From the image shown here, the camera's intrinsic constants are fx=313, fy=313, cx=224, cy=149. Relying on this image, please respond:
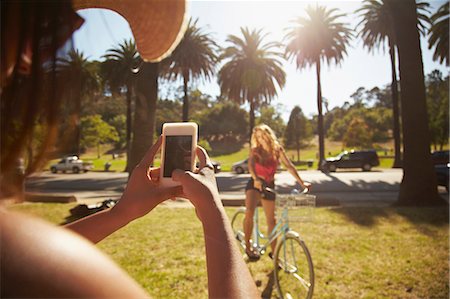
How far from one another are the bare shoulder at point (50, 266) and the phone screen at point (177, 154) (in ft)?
2.72

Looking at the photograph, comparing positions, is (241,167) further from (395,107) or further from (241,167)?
(395,107)

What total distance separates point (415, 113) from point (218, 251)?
10035 millimetres

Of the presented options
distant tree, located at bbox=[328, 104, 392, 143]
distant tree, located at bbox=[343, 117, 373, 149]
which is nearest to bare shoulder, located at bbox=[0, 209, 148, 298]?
distant tree, located at bbox=[343, 117, 373, 149]

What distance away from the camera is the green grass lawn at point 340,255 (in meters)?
4.09

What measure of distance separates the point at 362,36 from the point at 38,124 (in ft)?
120

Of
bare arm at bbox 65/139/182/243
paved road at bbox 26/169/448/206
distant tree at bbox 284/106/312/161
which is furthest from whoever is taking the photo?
distant tree at bbox 284/106/312/161

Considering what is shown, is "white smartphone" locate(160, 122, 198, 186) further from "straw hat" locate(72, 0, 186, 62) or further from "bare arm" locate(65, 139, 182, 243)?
"straw hat" locate(72, 0, 186, 62)

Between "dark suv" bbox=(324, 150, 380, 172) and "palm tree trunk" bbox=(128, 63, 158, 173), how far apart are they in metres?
21.9

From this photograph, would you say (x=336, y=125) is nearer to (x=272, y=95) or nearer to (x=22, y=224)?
(x=272, y=95)

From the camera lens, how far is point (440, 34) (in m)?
29.8

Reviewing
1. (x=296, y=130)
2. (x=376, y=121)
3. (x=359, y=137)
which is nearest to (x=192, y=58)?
(x=296, y=130)

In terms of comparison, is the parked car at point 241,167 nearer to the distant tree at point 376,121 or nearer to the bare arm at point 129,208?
the bare arm at point 129,208

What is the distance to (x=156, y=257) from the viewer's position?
5.21 metres

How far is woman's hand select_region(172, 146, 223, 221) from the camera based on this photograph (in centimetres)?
102
